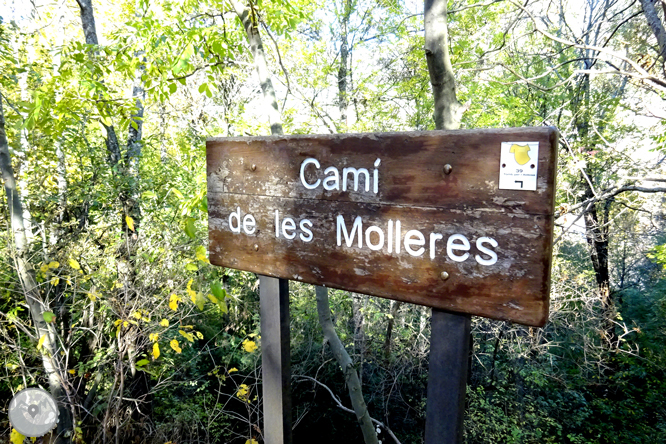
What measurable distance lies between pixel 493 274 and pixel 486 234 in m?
0.09

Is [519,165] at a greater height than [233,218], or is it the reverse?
[519,165]

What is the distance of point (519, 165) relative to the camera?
810 millimetres

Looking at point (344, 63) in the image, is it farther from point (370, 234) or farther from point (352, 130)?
point (370, 234)

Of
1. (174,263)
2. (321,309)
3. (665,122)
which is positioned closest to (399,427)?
(321,309)

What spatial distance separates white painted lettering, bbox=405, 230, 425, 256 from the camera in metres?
0.96

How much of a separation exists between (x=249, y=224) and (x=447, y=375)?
0.76 m

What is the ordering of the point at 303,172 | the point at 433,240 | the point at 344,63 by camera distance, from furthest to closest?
the point at 344,63 < the point at 303,172 < the point at 433,240

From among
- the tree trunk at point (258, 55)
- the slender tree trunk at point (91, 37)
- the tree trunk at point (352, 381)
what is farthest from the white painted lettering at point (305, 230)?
the slender tree trunk at point (91, 37)

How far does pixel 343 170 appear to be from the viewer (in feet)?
3.52

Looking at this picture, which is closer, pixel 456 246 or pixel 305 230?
pixel 456 246

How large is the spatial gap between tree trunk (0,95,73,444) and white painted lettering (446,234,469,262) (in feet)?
9.27

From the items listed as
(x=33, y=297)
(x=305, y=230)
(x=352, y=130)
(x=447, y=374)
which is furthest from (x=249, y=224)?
(x=352, y=130)

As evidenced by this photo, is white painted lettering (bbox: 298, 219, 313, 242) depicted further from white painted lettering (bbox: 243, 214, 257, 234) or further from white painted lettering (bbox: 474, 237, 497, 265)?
white painted lettering (bbox: 474, 237, 497, 265)

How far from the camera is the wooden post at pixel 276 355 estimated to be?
1.35 metres
